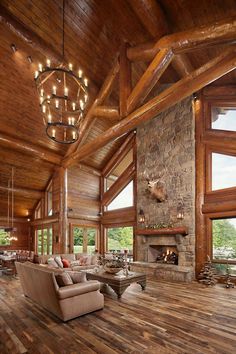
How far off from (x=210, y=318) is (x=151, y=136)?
21.7ft

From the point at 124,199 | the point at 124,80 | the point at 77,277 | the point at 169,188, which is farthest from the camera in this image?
the point at 124,199

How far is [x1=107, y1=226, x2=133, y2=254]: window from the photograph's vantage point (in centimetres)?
1029

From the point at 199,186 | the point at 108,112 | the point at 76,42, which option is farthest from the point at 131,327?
the point at 76,42

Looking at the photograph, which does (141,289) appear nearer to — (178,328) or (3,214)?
(178,328)

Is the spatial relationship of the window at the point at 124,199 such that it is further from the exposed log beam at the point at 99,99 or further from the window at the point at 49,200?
the window at the point at 49,200

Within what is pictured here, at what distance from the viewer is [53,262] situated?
21.7 feet

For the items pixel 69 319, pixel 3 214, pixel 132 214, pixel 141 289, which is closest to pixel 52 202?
pixel 3 214

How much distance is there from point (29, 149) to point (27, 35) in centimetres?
405

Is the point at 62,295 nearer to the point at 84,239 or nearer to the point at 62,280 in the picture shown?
the point at 62,280

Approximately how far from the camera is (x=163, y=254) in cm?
843

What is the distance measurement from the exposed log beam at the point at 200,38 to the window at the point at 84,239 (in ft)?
26.8

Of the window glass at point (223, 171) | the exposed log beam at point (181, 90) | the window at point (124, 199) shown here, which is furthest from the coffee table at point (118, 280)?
the window at point (124, 199)

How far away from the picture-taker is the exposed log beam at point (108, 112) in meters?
7.00

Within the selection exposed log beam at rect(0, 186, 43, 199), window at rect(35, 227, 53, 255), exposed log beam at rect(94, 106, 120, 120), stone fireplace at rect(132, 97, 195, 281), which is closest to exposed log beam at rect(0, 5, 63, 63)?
exposed log beam at rect(94, 106, 120, 120)
